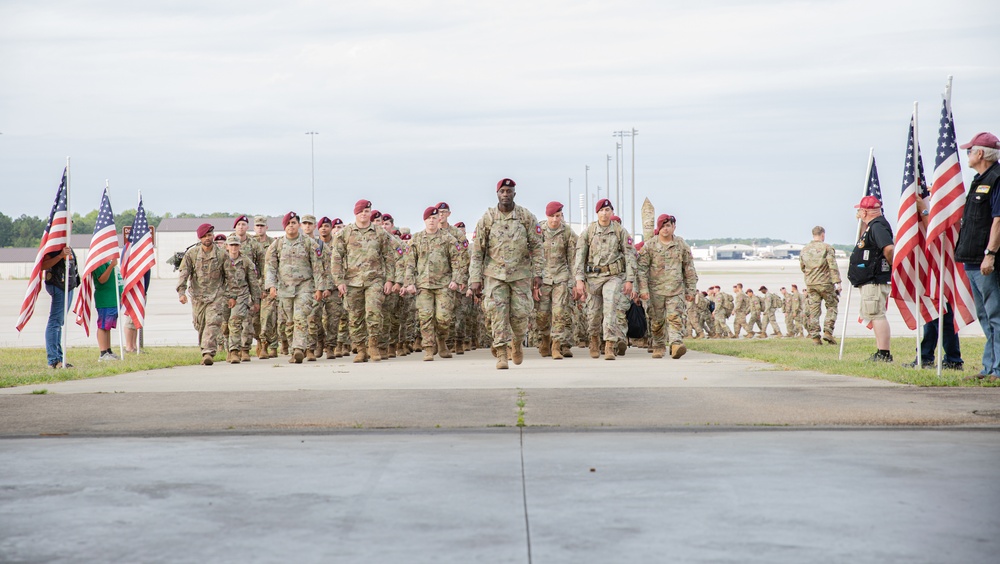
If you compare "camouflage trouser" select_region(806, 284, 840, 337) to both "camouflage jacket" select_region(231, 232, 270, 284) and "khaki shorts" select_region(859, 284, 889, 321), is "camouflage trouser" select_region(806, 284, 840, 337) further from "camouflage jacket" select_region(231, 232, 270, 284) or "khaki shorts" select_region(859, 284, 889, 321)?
"camouflage jacket" select_region(231, 232, 270, 284)

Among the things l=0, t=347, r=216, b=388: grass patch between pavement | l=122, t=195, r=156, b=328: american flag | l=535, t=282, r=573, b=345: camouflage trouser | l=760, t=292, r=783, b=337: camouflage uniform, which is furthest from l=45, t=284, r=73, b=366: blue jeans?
l=760, t=292, r=783, b=337: camouflage uniform

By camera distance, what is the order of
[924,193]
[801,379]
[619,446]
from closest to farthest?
[619,446] < [801,379] < [924,193]

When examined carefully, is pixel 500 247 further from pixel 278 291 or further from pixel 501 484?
pixel 501 484

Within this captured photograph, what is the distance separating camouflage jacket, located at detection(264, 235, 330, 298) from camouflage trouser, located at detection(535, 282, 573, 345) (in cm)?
298

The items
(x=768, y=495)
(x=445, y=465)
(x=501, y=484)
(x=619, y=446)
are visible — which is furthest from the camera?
(x=619, y=446)

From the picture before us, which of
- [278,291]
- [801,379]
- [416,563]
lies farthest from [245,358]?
[416,563]

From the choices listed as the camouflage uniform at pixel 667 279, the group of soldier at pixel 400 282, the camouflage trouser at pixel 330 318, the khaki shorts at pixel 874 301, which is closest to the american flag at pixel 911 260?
the khaki shorts at pixel 874 301

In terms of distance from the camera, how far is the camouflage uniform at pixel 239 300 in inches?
625

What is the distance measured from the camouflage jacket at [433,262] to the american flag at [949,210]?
6402mm

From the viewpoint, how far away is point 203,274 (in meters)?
15.7

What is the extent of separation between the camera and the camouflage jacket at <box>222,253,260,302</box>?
15906mm

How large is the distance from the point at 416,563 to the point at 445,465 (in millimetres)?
2067

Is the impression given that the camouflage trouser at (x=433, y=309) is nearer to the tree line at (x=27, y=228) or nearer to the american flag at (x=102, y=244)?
the american flag at (x=102, y=244)

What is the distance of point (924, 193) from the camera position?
1399 cm
